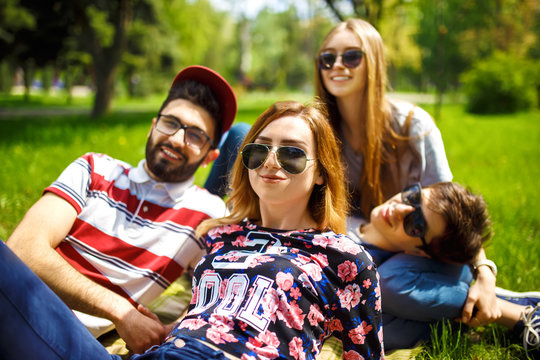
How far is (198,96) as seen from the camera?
2.73 metres

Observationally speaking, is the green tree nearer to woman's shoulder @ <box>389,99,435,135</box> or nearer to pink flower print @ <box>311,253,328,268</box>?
woman's shoulder @ <box>389,99,435,135</box>

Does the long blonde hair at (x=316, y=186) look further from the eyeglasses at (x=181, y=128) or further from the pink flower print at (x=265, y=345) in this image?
the pink flower print at (x=265, y=345)

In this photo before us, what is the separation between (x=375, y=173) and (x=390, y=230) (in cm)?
52

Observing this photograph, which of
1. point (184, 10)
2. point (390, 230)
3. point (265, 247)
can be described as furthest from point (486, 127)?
point (184, 10)

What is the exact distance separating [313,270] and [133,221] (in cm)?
113

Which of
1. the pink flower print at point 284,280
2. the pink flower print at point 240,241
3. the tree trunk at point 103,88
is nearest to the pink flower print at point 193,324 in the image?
Answer: the pink flower print at point 284,280

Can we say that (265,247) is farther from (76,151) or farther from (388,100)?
(76,151)

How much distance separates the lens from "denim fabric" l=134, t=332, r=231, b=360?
5.08ft

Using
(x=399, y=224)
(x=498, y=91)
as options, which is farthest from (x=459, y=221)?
(x=498, y=91)

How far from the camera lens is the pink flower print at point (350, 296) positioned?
1.86 metres

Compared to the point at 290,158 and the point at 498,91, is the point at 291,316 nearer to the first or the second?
the point at 290,158

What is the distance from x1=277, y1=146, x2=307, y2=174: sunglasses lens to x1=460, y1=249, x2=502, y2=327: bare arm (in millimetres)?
1331

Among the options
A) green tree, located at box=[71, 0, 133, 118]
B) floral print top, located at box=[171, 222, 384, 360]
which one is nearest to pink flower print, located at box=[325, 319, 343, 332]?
floral print top, located at box=[171, 222, 384, 360]

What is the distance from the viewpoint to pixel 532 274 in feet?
10.7
